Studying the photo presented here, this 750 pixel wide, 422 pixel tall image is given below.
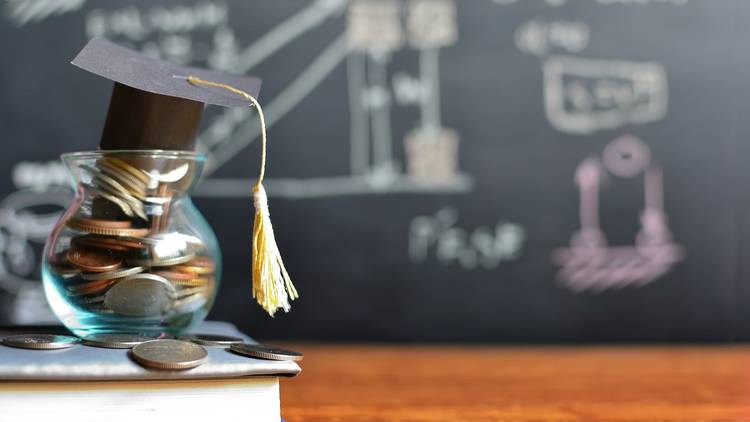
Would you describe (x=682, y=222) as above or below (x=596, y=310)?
above

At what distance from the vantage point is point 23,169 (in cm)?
157

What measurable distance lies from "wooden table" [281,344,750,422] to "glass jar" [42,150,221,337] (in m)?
0.19

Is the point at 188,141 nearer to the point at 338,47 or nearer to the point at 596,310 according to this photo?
the point at 338,47

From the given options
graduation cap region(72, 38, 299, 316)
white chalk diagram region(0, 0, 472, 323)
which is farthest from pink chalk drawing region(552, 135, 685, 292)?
graduation cap region(72, 38, 299, 316)

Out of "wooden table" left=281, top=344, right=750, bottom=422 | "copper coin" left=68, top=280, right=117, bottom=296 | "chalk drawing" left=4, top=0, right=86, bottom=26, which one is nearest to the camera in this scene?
"copper coin" left=68, top=280, right=117, bottom=296

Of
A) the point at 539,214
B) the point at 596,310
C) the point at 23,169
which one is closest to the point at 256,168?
the point at 23,169

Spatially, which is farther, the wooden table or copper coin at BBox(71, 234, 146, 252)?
the wooden table

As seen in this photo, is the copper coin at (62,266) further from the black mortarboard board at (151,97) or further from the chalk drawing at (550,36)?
the chalk drawing at (550,36)

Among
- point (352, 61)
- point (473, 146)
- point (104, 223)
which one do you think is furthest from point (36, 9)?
point (104, 223)

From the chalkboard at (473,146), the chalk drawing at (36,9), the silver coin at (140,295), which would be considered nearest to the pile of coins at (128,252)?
the silver coin at (140,295)

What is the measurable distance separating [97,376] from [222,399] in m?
0.11

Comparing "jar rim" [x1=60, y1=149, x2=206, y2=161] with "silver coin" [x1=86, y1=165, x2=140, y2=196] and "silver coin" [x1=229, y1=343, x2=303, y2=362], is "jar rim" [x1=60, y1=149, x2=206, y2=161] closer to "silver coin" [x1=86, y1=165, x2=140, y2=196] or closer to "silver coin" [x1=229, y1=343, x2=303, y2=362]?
"silver coin" [x1=86, y1=165, x2=140, y2=196]

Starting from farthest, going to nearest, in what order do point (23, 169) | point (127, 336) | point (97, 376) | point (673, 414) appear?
point (23, 169) → point (673, 414) → point (127, 336) → point (97, 376)

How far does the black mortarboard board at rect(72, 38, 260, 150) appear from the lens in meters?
0.71
